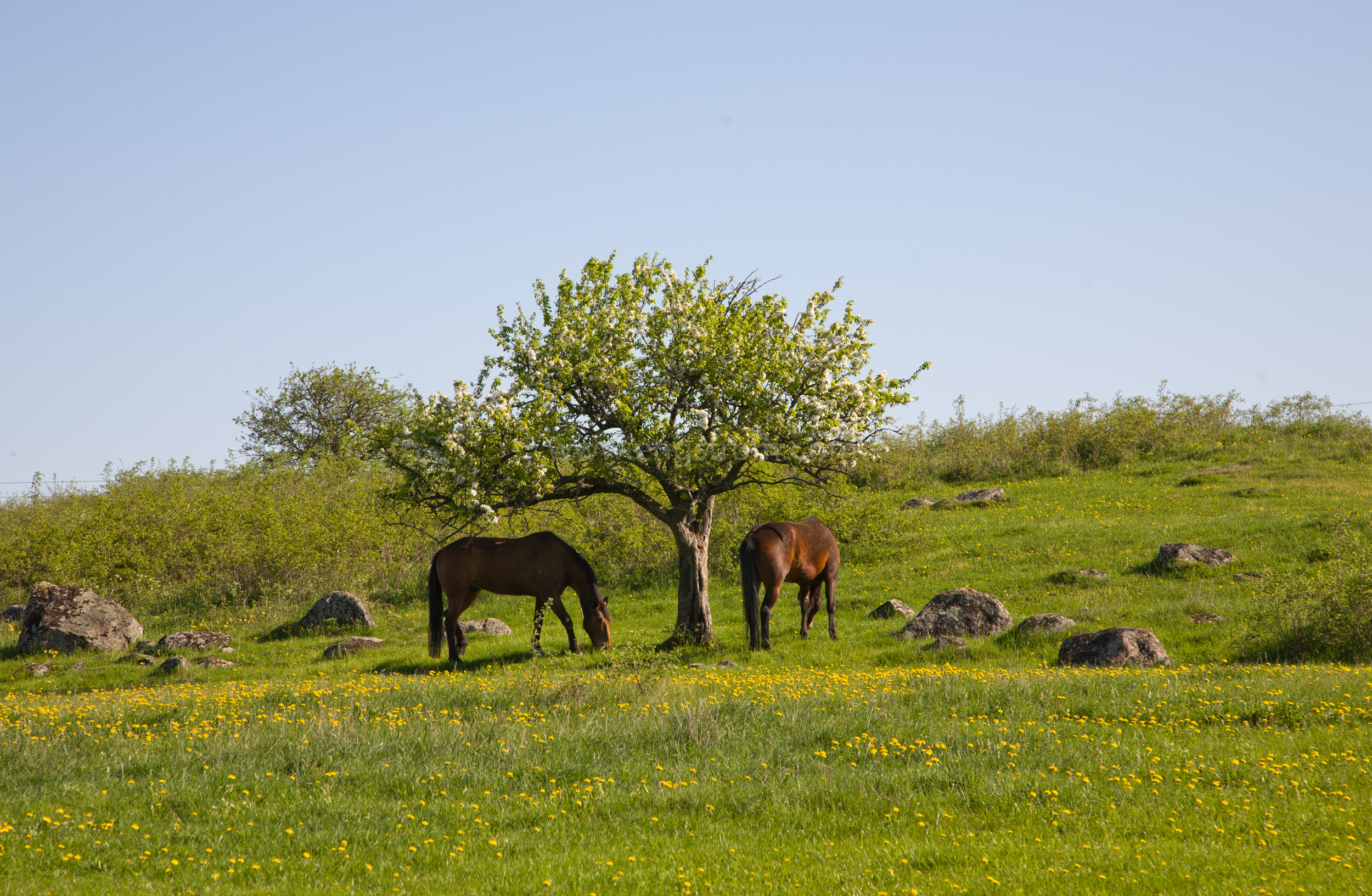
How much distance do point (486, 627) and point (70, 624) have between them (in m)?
10.2

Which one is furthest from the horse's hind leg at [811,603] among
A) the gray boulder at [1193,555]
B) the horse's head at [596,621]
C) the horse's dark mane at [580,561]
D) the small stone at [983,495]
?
the small stone at [983,495]

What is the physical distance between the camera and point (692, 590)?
18875 millimetres

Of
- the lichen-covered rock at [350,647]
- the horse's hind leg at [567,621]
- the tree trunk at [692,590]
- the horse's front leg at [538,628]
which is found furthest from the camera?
the lichen-covered rock at [350,647]

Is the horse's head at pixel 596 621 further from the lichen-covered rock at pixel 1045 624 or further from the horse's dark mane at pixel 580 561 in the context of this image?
the lichen-covered rock at pixel 1045 624

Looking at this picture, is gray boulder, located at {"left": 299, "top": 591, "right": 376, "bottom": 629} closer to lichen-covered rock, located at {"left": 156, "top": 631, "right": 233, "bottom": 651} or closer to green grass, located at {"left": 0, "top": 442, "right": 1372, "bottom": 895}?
lichen-covered rock, located at {"left": 156, "top": 631, "right": 233, "bottom": 651}

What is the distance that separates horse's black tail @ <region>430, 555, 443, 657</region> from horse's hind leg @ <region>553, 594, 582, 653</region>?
2.48 metres

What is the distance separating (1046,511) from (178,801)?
3024 cm

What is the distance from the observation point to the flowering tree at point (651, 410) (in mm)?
17109

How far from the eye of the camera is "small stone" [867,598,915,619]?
21.0 meters

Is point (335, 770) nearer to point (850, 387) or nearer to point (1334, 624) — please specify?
point (850, 387)

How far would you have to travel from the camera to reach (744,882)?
21.8 ft

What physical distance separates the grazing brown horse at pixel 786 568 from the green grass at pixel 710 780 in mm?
2205

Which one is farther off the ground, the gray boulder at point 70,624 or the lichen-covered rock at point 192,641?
the gray boulder at point 70,624

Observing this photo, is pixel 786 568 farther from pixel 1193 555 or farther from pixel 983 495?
pixel 983 495
